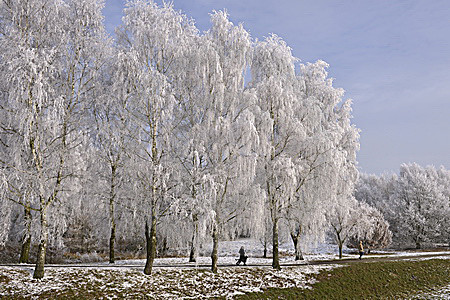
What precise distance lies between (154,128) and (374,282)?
53.9 feet

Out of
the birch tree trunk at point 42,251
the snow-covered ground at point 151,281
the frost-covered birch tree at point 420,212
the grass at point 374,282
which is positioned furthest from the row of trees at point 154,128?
the frost-covered birch tree at point 420,212

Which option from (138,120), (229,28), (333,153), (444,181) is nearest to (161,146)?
(138,120)

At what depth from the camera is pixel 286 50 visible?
21.3m

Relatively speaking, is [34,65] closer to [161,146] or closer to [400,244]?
[161,146]

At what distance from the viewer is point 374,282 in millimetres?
19422

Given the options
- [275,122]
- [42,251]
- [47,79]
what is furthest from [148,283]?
[275,122]

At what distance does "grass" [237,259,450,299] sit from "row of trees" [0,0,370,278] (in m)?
2.95

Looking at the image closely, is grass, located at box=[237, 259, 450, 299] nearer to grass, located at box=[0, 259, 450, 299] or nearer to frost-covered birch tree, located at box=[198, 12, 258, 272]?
grass, located at box=[0, 259, 450, 299]

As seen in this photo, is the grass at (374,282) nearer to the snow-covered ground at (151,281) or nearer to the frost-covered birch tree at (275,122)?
the snow-covered ground at (151,281)

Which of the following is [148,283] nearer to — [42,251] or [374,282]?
[42,251]

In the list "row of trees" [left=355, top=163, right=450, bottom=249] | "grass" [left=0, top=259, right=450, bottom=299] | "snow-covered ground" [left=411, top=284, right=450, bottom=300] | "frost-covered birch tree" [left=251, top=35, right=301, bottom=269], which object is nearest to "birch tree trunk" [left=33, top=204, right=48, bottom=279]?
"grass" [left=0, top=259, right=450, bottom=299]

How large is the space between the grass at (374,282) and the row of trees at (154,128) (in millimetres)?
2946

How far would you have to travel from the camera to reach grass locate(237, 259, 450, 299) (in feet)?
52.3

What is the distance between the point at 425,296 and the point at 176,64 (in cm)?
2009
